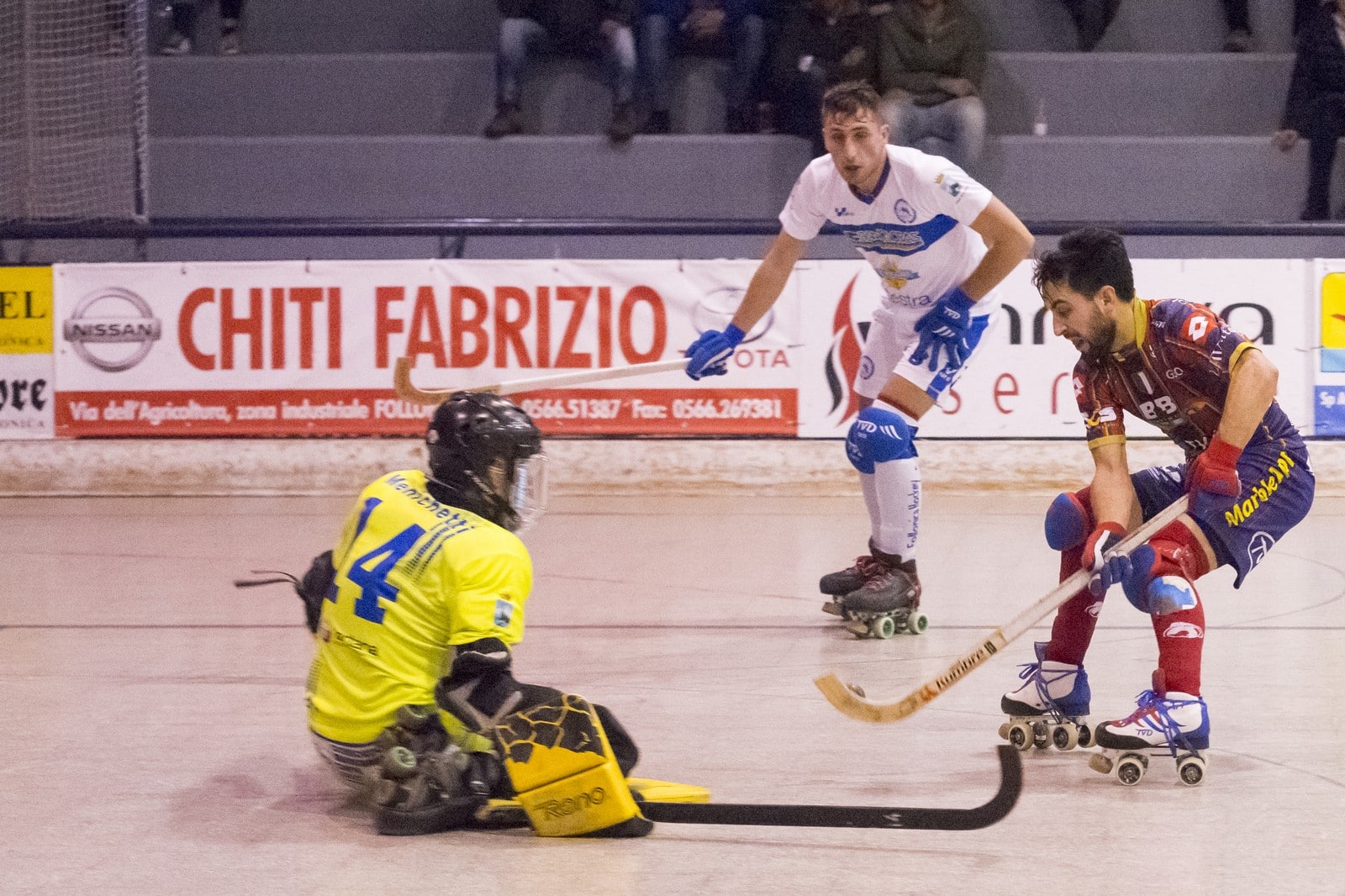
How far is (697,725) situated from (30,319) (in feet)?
20.4

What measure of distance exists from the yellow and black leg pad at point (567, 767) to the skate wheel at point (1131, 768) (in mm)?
1188

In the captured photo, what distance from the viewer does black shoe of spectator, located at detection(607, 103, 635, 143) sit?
10.6m

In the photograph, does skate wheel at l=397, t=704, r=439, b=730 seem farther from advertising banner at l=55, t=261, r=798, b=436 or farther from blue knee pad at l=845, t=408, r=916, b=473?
advertising banner at l=55, t=261, r=798, b=436

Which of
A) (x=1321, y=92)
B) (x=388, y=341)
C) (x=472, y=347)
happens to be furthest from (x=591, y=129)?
(x=1321, y=92)

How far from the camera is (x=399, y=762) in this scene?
10.8 feet

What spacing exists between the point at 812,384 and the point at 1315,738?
4993mm

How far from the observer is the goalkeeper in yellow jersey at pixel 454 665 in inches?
127

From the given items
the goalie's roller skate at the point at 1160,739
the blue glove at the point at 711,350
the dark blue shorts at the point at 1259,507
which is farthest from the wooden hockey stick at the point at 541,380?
the goalie's roller skate at the point at 1160,739

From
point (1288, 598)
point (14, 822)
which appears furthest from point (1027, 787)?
point (1288, 598)

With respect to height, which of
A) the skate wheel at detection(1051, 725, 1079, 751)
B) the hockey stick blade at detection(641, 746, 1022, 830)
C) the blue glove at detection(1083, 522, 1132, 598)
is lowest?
the skate wheel at detection(1051, 725, 1079, 751)

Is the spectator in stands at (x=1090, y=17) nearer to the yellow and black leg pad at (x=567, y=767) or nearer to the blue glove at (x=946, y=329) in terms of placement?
the blue glove at (x=946, y=329)

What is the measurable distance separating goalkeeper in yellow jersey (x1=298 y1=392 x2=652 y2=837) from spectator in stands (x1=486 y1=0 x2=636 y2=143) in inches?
290

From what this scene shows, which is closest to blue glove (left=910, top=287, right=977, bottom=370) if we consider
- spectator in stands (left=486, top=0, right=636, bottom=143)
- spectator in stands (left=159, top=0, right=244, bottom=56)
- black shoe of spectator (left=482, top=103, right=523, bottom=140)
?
spectator in stands (left=486, top=0, right=636, bottom=143)

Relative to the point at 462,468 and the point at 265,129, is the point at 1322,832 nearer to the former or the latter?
the point at 462,468
